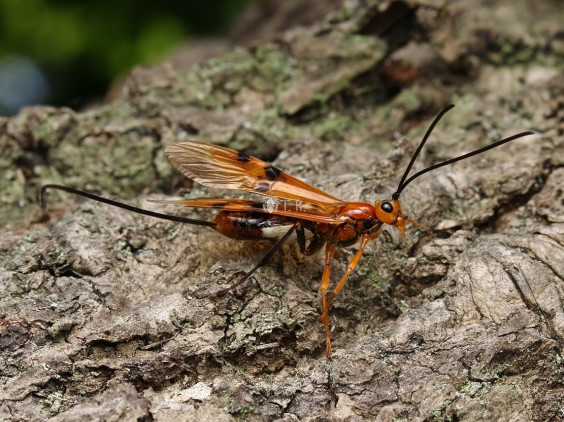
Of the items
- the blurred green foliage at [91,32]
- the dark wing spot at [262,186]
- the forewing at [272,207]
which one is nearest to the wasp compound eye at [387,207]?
the forewing at [272,207]

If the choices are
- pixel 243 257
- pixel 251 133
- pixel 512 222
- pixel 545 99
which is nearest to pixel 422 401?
pixel 243 257

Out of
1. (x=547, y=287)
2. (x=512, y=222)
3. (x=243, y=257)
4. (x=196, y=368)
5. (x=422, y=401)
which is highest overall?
(x=512, y=222)

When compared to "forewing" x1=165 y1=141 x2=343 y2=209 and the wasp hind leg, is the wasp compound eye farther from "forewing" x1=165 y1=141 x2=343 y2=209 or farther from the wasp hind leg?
the wasp hind leg

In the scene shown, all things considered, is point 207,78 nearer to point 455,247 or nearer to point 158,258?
point 158,258

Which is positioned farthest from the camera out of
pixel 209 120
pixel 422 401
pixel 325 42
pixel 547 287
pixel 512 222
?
pixel 325 42

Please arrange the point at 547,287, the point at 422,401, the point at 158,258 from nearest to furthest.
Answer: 1. the point at 422,401
2. the point at 547,287
3. the point at 158,258

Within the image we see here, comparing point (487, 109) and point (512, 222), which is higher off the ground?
point (487, 109)

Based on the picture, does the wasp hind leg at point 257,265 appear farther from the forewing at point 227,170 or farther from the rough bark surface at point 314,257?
the forewing at point 227,170
